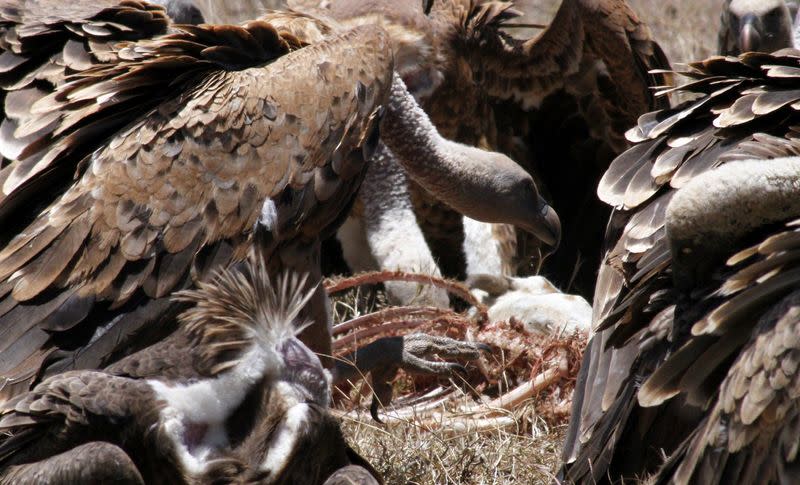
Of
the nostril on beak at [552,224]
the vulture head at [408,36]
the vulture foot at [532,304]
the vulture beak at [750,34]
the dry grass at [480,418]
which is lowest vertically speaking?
Result: the vulture foot at [532,304]

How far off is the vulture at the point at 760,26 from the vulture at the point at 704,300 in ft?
7.89

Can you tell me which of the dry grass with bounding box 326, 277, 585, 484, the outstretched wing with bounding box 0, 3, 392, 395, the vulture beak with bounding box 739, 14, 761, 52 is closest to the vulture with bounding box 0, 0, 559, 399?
the outstretched wing with bounding box 0, 3, 392, 395

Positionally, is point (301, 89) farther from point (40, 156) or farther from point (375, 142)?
point (40, 156)

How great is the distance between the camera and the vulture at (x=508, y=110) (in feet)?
17.8

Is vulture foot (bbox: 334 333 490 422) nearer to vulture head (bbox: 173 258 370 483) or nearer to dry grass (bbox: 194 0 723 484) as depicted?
dry grass (bbox: 194 0 723 484)

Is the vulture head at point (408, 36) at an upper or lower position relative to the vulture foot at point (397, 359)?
upper

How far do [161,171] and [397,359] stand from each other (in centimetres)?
101

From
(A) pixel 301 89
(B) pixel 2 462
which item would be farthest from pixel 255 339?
(A) pixel 301 89

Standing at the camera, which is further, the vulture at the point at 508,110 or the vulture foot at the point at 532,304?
the vulture at the point at 508,110

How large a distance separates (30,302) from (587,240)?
317 cm

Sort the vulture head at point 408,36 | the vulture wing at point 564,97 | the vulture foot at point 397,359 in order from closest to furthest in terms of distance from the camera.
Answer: the vulture foot at point 397,359 < the vulture head at point 408,36 < the vulture wing at point 564,97

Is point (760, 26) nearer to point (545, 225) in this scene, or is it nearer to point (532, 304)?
point (545, 225)

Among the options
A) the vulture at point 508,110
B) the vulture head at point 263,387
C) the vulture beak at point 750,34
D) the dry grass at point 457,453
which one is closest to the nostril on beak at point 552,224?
the vulture at point 508,110

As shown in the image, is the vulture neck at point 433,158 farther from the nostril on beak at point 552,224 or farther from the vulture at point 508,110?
the vulture at point 508,110
